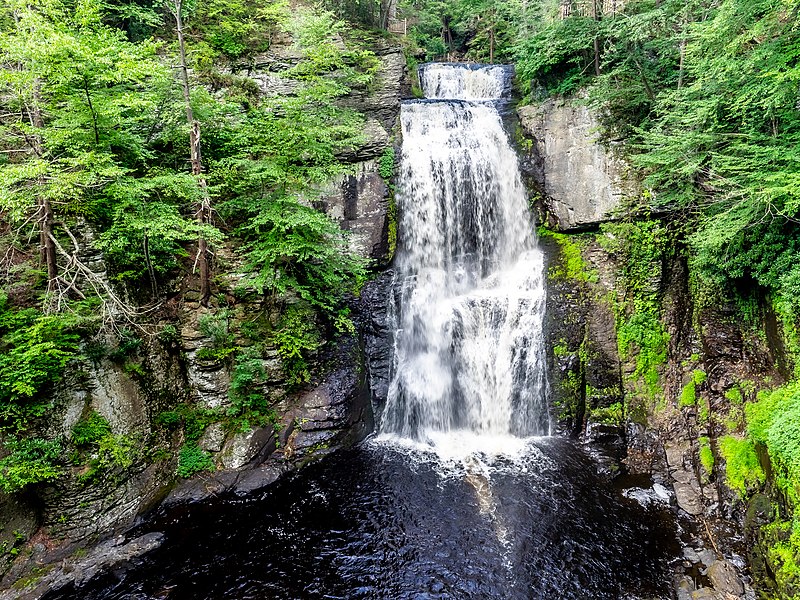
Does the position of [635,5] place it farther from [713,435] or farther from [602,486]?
[602,486]

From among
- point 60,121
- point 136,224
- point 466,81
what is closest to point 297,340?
point 136,224

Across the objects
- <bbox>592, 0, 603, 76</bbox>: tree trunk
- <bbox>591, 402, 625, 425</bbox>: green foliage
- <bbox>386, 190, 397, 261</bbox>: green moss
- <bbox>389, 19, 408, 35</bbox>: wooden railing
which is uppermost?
<bbox>389, 19, 408, 35</bbox>: wooden railing

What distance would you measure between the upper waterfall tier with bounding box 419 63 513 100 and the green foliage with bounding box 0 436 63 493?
53.8 ft

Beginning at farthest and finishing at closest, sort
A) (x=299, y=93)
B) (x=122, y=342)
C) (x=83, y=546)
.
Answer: (x=299, y=93) < (x=122, y=342) < (x=83, y=546)

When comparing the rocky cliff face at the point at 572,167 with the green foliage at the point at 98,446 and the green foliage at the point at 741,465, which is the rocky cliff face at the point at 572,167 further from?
the green foliage at the point at 98,446

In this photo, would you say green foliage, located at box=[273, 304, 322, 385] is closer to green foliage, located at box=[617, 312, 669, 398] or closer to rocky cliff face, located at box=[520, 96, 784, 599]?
rocky cliff face, located at box=[520, 96, 784, 599]

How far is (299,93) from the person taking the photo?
10.4 metres

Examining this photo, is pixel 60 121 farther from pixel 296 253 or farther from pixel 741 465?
pixel 741 465

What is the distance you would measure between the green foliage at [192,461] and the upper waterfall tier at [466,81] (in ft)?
49.4

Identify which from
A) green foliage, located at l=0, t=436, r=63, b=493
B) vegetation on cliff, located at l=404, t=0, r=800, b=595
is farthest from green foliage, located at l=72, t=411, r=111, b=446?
vegetation on cliff, located at l=404, t=0, r=800, b=595

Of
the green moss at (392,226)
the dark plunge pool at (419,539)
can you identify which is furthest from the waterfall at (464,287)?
the dark plunge pool at (419,539)

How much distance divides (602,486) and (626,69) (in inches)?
455

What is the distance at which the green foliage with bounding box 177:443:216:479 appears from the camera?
931 centimetres

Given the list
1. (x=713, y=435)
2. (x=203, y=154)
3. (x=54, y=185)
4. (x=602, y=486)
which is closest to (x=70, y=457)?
(x=54, y=185)
